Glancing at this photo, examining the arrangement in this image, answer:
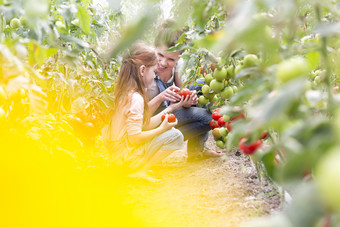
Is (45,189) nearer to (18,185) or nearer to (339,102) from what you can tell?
(18,185)

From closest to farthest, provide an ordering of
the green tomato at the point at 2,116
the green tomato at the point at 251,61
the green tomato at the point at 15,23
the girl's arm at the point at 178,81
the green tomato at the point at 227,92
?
the green tomato at the point at 251,61
the green tomato at the point at 2,116
the green tomato at the point at 15,23
the green tomato at the point at 227,92
the girl's arm at the point at 178,81

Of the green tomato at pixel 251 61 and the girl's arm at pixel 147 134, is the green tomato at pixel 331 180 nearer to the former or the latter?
the green tomato at pixel 251 61

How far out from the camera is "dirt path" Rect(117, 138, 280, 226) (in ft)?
3.98

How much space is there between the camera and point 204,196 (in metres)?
1.49

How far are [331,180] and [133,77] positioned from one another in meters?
1.75

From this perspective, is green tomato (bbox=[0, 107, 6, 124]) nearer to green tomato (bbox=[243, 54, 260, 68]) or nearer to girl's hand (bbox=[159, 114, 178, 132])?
green tomato (bbox=[243, 54, 260, 68])

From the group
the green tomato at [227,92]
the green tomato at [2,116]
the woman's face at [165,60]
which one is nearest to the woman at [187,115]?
the woman's face at [165,60]

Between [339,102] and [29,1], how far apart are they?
38 cm

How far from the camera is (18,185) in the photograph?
121cm

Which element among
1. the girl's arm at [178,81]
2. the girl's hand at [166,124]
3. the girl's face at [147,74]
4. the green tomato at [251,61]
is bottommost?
the green tomato at [251,61]

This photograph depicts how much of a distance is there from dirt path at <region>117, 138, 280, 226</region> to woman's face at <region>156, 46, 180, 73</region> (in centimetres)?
70

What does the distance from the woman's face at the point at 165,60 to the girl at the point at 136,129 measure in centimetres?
26

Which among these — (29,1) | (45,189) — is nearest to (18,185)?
(45,189)

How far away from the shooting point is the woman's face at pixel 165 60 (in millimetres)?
2283
